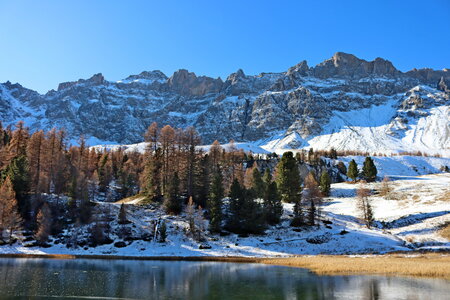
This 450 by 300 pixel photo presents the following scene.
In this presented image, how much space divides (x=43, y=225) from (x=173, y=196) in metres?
23.8

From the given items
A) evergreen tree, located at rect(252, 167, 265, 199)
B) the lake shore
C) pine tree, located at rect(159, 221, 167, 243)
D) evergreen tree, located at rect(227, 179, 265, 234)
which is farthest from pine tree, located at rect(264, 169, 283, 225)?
pine tree, located at rect(159, 221, 167, 243)

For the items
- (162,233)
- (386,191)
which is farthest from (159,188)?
(386,191)

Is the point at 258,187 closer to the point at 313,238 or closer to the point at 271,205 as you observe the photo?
the point at 271,205

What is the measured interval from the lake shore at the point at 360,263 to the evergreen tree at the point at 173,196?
54.6 ft

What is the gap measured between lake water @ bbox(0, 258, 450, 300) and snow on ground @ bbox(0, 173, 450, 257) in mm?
13788

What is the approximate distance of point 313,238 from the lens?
207 feet

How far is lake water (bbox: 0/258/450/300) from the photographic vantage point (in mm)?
27703

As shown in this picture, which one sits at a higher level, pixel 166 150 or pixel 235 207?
pixel 166 150

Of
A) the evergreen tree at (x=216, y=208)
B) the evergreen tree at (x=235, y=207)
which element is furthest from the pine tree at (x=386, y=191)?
the evergreen tree at (x=216, y=208)

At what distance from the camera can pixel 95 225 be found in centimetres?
6153

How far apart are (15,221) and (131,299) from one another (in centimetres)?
4237

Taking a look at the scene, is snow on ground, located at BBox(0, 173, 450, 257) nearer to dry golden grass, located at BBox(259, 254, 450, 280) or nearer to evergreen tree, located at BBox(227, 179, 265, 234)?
evergreen tree, located at BBox(227, 179, 265, 234)

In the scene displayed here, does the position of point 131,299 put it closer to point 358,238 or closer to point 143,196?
point 358,238

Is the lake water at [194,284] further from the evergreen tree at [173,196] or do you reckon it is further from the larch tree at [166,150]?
the larch tree at [166,150]
